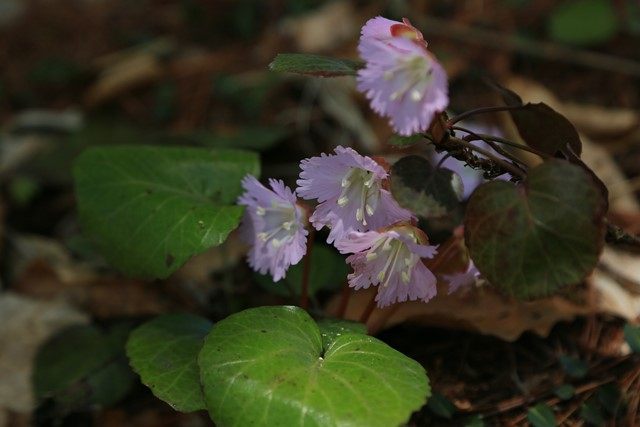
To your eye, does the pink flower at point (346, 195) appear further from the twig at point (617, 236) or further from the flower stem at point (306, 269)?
the twig at point (617, 236)

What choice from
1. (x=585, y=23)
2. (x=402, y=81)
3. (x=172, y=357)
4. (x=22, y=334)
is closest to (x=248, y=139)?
(x=22, y=334)

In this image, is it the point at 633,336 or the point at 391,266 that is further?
the point at 633,336

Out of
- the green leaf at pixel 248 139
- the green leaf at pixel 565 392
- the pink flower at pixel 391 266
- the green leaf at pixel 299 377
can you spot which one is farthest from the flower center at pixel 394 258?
the green leaf at pixel 248 139

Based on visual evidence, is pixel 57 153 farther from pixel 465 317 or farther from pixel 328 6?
pixel 465 317

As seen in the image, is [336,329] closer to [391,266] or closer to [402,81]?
[391,266]

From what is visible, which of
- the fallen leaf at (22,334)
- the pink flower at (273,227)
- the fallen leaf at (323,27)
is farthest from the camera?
the fallen leaf at (323,27)

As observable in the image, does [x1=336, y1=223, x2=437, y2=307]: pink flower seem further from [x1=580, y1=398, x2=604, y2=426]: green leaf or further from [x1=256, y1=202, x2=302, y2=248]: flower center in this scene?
[x1=580, y1=398, x2=604, y2=426]: green leaf
